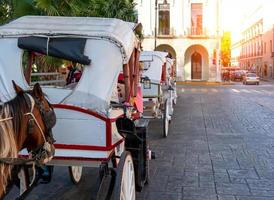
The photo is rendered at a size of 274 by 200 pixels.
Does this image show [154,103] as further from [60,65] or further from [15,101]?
[15,101]

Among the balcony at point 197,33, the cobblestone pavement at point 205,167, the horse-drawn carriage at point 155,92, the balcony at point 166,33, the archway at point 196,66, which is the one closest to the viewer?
the cobblestone pavement at point 205,167

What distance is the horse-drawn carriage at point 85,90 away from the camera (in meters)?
4.94

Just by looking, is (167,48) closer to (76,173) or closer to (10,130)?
(76,173)

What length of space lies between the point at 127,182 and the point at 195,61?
47.4 metres

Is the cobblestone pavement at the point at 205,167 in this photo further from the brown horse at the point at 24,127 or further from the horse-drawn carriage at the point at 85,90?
the brown horse at the point at 24,127

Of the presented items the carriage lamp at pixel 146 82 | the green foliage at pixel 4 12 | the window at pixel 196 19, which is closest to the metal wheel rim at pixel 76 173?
the green foliage at pixel 4 12

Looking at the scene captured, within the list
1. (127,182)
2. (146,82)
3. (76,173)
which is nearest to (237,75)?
(146,82)

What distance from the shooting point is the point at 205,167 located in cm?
852

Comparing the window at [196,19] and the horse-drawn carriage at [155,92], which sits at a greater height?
the window at [196,19]

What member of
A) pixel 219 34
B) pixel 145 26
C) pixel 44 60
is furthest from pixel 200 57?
pixel 44 60

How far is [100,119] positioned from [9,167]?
1.50 m

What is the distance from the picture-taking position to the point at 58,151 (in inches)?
197

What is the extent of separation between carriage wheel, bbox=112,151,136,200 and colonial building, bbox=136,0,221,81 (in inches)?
1759

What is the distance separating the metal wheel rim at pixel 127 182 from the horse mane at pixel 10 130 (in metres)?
1.52
